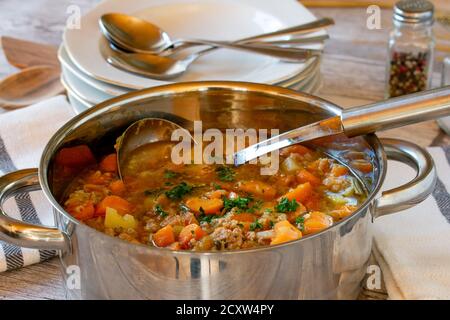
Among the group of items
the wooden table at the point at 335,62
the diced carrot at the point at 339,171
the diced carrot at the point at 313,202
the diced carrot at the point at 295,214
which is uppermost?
the diced carrot at the point at 295,214

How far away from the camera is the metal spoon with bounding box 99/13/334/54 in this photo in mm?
2311

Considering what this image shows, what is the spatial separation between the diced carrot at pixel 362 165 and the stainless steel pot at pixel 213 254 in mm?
21

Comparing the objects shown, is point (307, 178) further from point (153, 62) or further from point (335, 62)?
point (335, 62)

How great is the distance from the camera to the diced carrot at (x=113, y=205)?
5.25ft

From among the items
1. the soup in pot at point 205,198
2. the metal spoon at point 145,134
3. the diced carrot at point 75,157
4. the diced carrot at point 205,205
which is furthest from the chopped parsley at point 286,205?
the diced carrot at point 75,157

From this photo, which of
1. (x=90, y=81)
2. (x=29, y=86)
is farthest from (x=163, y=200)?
(x=29, y=86)

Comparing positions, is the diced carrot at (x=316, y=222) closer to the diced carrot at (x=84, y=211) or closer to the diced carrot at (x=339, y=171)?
the diced carrot at (x=339, y=171)

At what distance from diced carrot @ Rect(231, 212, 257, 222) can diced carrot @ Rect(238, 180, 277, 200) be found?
0.34 feet

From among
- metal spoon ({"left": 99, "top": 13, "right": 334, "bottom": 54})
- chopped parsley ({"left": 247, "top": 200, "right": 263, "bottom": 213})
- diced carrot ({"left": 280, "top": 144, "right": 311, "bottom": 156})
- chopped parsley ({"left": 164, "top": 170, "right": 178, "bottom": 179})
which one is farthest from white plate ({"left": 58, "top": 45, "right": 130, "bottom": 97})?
chopped parsley ({"left": 247, "top": 200, "right": 263, "bottom": 213})

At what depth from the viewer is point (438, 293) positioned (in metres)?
1.51

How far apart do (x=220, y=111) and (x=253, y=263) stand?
64cm

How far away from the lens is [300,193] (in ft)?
5.41

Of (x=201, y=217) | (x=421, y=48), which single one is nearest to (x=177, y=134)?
(x=201, y=217)
